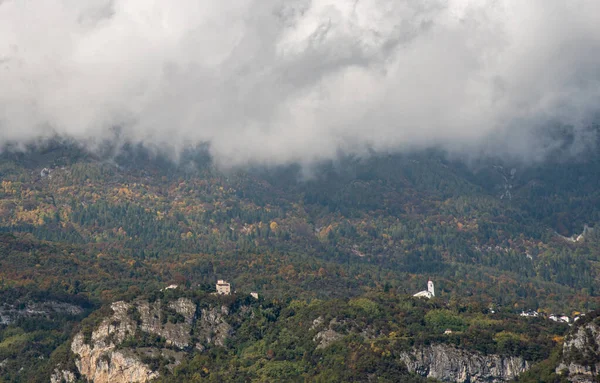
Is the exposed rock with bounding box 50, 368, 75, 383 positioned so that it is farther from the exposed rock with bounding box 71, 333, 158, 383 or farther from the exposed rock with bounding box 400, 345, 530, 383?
the exposed rock with bounding box 400, 345, 530, 383

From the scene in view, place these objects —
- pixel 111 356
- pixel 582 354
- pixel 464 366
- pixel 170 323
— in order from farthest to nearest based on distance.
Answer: pixel 170 323 < pixel 111 356 < pixel 464 366 < pixel 582 354

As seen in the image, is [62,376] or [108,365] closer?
[108,365]

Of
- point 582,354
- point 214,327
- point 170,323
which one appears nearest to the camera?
point 582,354

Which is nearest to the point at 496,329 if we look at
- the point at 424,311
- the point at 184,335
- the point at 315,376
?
the point at 424,311

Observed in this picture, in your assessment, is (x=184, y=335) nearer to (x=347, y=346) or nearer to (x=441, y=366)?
(x=347, y=346)

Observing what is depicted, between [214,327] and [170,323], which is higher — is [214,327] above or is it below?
below

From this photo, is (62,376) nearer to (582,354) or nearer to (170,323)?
(170,323)

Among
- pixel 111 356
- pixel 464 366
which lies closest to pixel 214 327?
pixel 111 356
